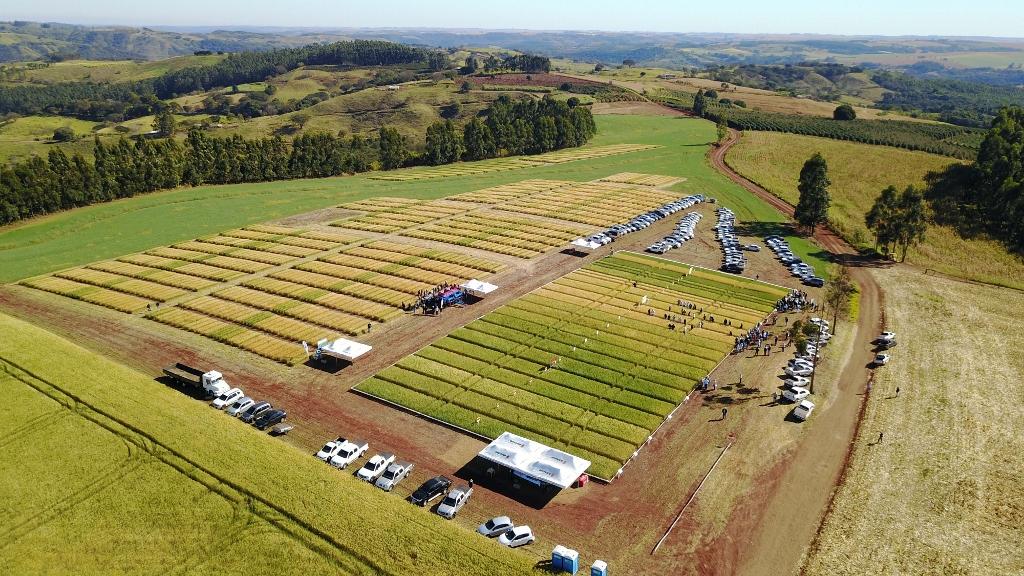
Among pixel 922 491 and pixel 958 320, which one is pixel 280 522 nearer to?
pixel 922 491

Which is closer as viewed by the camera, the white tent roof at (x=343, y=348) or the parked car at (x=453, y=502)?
the parked car at (x=453, y=502)

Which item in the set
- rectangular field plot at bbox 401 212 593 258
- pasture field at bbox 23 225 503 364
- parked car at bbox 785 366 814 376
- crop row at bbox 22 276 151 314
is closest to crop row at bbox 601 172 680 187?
rectangular field plot at bbox 401 212 593 258

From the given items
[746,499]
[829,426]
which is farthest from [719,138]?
[746,499]

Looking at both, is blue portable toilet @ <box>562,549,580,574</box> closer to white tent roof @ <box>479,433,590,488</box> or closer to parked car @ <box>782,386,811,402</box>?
white tent roof @ <box>479,433,590,488</box>

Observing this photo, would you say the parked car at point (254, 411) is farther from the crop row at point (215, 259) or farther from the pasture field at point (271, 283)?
the crop row at point (215, 259)

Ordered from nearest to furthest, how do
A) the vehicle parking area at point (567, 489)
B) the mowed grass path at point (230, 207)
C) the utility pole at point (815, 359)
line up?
the vehicle parking area at point (567, 489) < the utility pole at point (815, 359) < the mowed grass path at point (230, 207)

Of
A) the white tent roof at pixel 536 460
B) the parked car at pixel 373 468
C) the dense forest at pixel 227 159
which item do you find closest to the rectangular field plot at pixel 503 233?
the white tent roof at pixel 536 460

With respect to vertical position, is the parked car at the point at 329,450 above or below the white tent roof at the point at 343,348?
below
